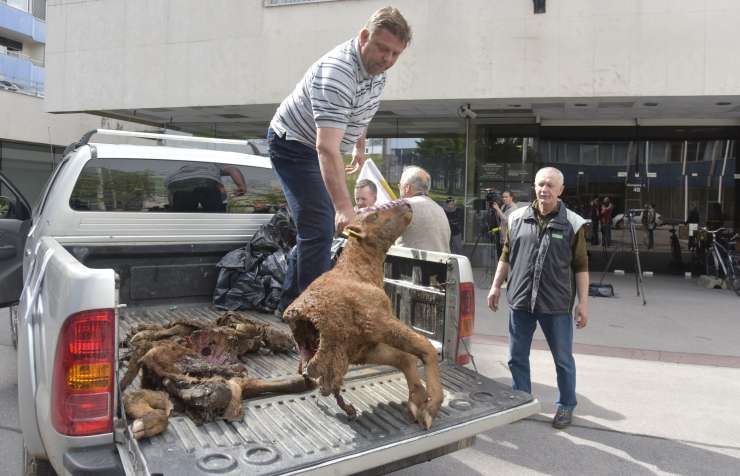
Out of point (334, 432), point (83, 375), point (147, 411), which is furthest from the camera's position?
point (334, 432)

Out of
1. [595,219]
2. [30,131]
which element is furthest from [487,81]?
[30,131]

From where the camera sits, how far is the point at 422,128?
14141mm

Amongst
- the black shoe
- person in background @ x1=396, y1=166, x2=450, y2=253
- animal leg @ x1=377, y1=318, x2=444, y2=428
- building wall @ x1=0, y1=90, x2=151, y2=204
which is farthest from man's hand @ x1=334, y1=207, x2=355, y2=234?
building wall @ x1=0, y1=90, x2=151, y2=204

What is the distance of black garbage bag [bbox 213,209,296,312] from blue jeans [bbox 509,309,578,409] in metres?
1.86

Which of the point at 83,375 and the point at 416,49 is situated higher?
the point at 416,49

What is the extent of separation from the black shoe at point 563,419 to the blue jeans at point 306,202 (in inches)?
93.5

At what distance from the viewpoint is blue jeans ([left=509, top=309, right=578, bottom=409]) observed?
4.11 m

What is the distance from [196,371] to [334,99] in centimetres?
146

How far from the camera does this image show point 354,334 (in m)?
2.34

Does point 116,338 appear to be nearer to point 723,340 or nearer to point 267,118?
point 723,340

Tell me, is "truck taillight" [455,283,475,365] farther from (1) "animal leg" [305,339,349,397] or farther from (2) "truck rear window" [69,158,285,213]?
(2) "truck rear window" [69,158,285,213]

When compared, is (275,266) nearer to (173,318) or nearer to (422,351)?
(173,318)


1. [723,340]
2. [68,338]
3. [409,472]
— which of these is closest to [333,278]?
[68,338]

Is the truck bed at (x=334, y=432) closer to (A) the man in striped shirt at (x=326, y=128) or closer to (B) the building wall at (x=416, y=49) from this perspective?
(A) the man in striped shirt at (x=326, y=128)
